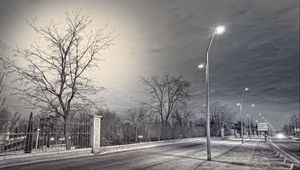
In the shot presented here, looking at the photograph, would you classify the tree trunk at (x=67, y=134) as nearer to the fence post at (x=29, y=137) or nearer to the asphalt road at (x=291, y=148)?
the fence post at (x=29, y=137)

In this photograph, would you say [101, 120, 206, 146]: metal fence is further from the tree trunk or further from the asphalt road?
the asphalt road

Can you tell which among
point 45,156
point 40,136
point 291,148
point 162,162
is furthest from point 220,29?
point 291,148

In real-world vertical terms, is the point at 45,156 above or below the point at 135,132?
below

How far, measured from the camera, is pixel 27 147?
48.4 ft

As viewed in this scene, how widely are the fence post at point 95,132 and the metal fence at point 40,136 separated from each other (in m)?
0.52

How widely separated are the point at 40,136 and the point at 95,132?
482 cm

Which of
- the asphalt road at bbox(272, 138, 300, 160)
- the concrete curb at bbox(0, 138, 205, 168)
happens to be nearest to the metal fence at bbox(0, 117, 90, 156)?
the concrete curb at bbox(0, 138, 205, 168)

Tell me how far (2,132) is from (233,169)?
1203cm

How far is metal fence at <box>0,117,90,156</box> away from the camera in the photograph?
45.1 ft

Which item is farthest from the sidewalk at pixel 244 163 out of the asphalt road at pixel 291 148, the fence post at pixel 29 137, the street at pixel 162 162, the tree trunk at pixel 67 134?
the fence post at pixel 29 137

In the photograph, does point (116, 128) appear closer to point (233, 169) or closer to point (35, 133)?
point (35, 133)

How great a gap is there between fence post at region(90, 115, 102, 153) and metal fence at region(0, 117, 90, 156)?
1.71 feet

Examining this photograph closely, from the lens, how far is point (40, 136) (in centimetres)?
1569

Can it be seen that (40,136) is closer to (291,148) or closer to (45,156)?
(45,156)
